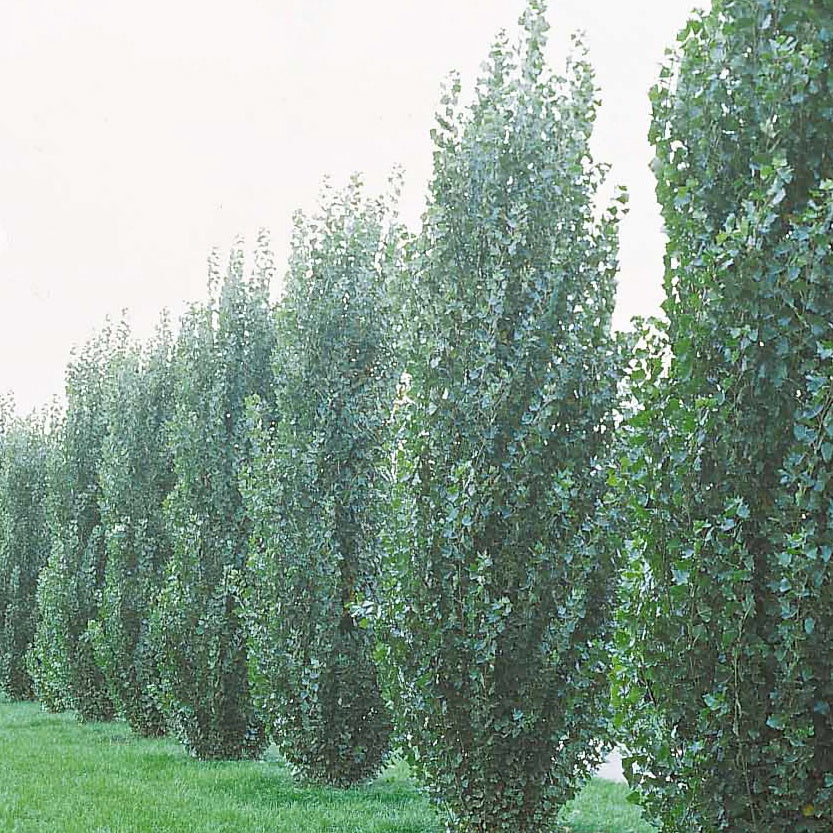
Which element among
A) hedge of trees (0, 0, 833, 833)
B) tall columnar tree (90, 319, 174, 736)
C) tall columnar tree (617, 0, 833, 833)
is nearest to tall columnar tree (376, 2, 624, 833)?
hedge of trees (0, 0, 833, 833)

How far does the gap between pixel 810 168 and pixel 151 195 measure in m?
19.9

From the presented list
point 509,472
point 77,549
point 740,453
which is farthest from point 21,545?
point 740,453

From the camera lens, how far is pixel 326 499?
8.71 m

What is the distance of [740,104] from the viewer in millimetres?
4293

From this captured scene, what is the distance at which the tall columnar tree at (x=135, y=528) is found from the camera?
12242mm

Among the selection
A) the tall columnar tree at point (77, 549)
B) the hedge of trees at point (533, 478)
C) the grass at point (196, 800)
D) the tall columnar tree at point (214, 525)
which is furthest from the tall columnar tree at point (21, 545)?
the tall columnar tree at point (214, 525)

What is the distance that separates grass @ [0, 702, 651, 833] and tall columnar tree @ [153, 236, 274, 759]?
54cm

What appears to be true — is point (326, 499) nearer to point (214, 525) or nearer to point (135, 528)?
point (214, 525)

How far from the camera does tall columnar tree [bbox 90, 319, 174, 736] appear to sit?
482 inches

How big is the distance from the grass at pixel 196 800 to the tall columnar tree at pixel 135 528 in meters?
1.34

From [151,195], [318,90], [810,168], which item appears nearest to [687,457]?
[810,168]

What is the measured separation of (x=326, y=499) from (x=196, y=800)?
2.56 metres

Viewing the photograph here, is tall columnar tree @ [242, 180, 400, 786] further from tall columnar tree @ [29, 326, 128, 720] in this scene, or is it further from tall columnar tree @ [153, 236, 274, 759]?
tall columnar tree @ [29, 326, 128, 720]

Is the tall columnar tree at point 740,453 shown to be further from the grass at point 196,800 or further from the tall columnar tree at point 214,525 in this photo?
the tall columnar tree at point 214,525
